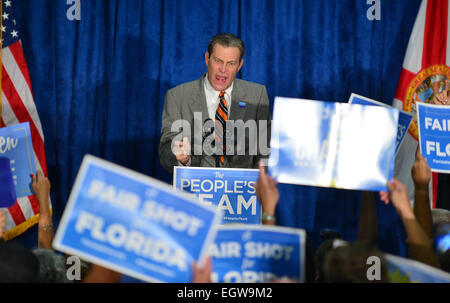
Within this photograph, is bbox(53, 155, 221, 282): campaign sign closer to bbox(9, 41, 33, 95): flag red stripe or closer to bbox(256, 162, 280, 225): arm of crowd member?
bbox(256, 162, 280, 225): arm of crowd member

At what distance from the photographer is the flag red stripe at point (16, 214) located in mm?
3400

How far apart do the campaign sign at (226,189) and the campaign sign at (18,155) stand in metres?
0.80

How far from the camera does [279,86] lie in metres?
4.04

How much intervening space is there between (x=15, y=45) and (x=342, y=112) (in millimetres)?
2791

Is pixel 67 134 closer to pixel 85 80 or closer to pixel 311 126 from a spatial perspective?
pixel 85 80

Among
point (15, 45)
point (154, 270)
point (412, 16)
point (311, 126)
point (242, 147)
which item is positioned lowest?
point (154, 270)

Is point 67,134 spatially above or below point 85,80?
below

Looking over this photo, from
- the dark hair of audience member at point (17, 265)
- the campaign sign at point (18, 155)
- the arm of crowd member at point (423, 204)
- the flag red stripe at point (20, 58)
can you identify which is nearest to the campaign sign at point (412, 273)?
the arm of crowd member at point (423, 204)

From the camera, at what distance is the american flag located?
3.51 m

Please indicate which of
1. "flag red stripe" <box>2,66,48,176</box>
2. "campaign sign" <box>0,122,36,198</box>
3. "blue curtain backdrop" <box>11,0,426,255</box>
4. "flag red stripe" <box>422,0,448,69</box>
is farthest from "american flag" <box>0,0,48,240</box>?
"flag red stripe" <box>422,0,448,69</box>

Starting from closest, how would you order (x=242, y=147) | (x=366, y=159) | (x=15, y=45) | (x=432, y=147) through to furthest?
(x=366, y=159) → (x=432, y=147) → (x=242, y=147) → (x=15, y=45)

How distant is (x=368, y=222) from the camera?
6.94ft

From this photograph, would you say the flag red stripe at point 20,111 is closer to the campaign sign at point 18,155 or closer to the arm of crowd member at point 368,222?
the campaign sign at point 18,155

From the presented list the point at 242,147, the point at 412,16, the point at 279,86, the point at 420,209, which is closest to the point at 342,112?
the point at 420,209
